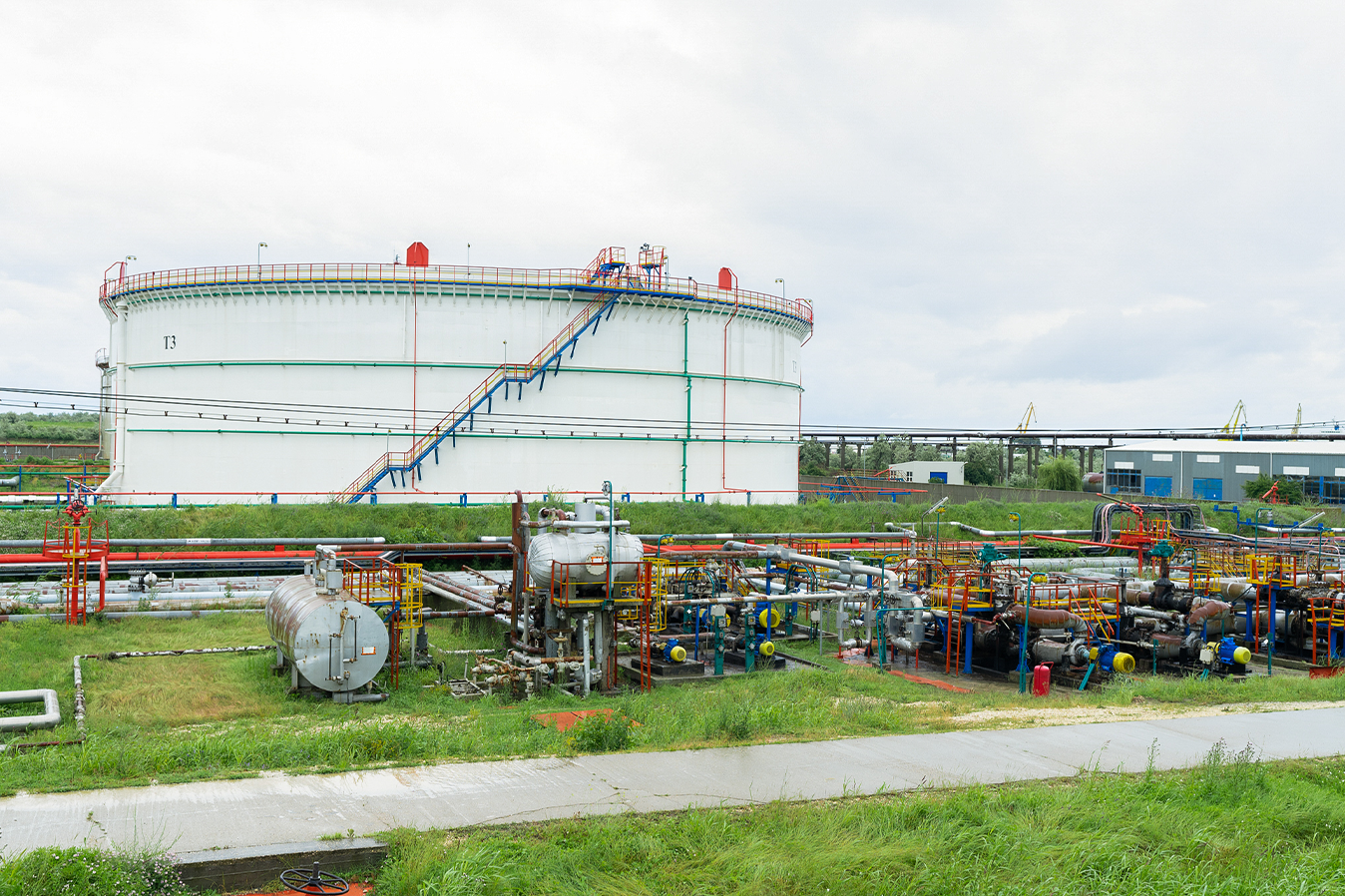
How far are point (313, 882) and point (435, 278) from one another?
111 ft

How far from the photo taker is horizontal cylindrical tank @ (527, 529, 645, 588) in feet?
60.6

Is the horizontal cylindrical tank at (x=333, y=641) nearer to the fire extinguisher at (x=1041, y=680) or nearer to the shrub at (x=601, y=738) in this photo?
the shrub at (x=601, y=738)

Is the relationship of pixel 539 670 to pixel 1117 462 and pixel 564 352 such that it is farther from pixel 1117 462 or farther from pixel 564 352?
pixel 1117 462

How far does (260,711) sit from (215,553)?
15702 millimetres

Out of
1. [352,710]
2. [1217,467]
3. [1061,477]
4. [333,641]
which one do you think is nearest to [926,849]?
[352,710]

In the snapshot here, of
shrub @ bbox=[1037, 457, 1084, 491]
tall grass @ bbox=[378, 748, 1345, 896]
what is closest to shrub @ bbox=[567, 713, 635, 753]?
tall grass @ bbox=[378, 748, 1345, 896]

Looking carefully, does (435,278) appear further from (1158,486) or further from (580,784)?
(1158,486)

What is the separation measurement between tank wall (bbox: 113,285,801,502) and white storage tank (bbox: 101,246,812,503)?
6cm

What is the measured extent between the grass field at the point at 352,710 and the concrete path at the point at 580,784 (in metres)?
0.55

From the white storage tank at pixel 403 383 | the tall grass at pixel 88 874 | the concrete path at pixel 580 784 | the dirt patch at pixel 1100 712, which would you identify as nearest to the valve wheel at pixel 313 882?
the concrete path at pixel 580 784

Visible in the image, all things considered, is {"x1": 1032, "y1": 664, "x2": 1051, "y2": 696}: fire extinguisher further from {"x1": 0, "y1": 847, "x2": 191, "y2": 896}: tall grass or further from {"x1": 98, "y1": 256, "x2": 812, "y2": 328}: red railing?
{"x1": 98, "y1": 256, "x2": 812, "y2": 328}: red railing

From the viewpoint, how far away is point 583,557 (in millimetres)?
18625

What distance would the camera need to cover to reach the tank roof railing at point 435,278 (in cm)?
3862

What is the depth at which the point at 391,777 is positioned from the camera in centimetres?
971
